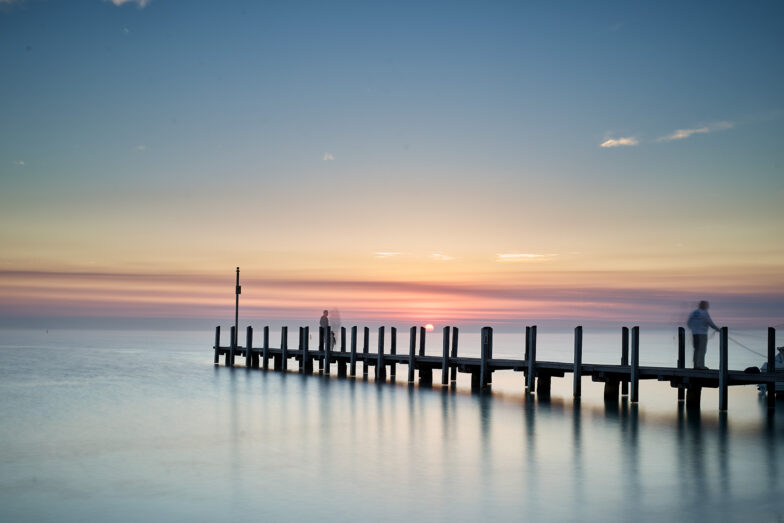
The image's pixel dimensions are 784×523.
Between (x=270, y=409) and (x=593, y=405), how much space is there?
9876mm

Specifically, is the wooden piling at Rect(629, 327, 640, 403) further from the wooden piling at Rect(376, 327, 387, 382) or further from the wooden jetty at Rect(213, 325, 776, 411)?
the wooden piling at Rect(376, 327, 387, 382)

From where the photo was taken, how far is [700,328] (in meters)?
22.2

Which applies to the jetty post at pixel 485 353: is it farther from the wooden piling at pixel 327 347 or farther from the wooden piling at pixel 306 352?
the wooden piling at pixel 306 352

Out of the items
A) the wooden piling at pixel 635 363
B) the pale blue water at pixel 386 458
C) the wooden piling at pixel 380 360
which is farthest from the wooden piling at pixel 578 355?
the wooden piling at pixel 380 360

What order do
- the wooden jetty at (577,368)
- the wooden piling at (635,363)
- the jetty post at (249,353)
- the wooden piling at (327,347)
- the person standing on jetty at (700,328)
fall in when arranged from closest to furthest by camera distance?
1. the wooden jetty at (577,368)
2. the person standing on jetty at (700,328)
3. the wooden piling at (635,363)
4. the wooden piling at (327,347)
5. the jetty post at (249,353)

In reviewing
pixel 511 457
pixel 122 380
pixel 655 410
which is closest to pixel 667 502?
pixel 511 457

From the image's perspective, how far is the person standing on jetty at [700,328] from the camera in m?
22.1

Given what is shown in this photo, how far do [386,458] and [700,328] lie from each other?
11279 mm

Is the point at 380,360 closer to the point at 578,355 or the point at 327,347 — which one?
the point at 327,347

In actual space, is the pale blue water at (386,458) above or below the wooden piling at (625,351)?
below

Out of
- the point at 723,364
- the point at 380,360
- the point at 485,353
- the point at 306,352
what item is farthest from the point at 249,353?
the point at 723,364

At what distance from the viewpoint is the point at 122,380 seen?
36.9 meters

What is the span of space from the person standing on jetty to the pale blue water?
1676 millimetres

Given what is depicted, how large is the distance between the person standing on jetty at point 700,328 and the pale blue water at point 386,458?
5.50ft
